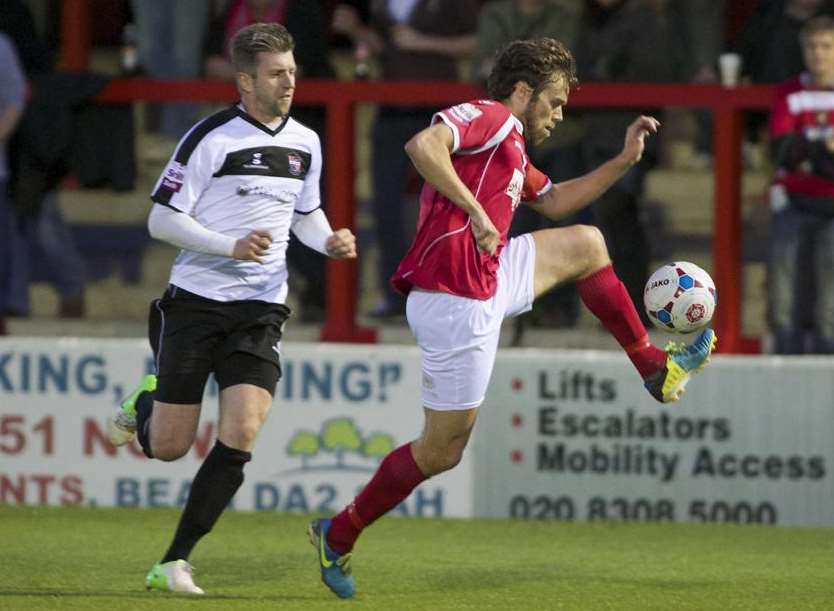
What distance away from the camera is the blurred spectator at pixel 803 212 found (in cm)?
943

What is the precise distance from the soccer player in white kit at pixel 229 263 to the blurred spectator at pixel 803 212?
10.8 ft

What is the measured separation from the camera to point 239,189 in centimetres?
675

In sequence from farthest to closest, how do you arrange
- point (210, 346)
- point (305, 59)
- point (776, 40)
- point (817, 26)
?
point (305, 59)
point (776, 40)
point (817, 26)
point (210, 346)

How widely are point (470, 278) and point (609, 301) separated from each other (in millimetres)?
570

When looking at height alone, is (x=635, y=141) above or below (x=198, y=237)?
above

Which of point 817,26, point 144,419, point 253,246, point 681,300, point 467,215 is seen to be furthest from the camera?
point 817,26

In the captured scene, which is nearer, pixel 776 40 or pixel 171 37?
pixel 776 40

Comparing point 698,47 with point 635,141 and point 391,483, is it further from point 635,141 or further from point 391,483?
point 391,483

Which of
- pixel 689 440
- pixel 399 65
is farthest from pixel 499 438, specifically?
pixel 399 65

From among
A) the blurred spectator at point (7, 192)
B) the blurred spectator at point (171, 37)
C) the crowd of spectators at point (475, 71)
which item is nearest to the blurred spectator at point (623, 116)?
the crowd of spectators at point (475, 71)

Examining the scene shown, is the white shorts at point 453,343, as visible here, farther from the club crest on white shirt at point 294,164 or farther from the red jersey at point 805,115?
the red jersey at point 805,115

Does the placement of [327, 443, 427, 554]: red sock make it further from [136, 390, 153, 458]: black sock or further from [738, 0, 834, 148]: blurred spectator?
[738, 0, 834, 148]: blurred spectator

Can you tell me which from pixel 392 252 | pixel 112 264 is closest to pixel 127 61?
Result: pixel 112 264

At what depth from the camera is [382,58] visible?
34.8 feet
